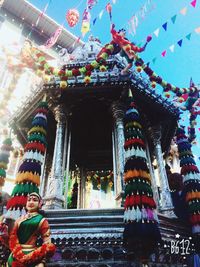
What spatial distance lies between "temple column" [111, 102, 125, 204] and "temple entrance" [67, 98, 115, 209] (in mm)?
1566

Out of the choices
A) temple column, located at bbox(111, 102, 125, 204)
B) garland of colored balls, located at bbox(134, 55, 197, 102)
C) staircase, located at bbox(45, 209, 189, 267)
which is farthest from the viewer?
garland of colored balls, located at bbox(134, 55, 197, 102)

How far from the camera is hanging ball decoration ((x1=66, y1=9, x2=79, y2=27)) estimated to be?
17.4m

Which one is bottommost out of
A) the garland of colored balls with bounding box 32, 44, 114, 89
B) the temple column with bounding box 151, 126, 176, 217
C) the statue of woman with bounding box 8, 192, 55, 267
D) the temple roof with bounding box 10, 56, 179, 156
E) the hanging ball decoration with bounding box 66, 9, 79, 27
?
the statue of woman with bounding box 8, 192, 55, 267

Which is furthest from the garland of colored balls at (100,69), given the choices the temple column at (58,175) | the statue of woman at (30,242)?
the statue of woman at (30,242)

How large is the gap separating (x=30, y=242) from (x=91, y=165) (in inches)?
327

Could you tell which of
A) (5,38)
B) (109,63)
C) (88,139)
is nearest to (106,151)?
(88,139)

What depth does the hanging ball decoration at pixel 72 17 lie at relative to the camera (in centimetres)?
1737

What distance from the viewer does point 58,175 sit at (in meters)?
8.12

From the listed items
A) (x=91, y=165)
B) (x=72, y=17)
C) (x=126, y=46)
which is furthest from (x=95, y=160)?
(x=72, y=17)

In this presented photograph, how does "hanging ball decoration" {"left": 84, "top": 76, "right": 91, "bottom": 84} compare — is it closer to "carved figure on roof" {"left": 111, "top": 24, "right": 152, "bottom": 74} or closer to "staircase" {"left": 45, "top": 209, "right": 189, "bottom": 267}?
"carved figure on roof" {"left": 111, "top": 24, "right": 152, "bottom": 74}

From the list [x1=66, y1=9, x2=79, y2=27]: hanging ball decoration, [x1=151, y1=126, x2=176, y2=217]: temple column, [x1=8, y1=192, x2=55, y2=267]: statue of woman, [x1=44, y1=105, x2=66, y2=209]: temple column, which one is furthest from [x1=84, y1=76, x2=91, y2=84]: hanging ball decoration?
[x1=66, y1=9, x2=79, y2=27]: hanging ball decoration

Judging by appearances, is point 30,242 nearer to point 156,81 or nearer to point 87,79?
point 87,79

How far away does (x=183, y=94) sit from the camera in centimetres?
1123

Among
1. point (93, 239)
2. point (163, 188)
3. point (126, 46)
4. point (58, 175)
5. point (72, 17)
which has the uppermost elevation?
point (72, 17)
